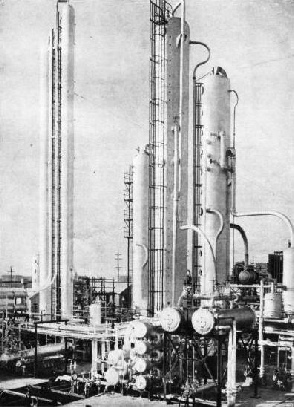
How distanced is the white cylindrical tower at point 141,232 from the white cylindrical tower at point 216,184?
4.89 meters

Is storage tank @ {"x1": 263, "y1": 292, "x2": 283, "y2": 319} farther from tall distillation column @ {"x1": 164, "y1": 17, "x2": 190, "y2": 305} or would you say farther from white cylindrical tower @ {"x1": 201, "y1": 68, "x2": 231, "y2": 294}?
tall distillation column @ {"x1": 164, "y1": 17, "x2": 190, "y2": 305}

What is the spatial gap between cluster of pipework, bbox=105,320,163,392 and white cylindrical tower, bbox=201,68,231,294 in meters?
4.88

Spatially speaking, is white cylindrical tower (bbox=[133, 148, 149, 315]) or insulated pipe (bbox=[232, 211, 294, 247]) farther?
white cylindrical tower (bbox=[133, 148, 149, 315])

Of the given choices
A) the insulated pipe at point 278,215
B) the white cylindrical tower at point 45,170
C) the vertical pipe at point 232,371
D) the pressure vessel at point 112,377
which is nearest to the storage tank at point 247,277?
the insulated pipe at point 278,215

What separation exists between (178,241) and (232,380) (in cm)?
1092

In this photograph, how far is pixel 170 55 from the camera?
27609mm

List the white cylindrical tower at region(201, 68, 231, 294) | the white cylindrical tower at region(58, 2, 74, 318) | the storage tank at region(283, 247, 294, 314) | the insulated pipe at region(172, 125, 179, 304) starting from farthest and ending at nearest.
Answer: the white cylindrical tower at region(58, 2, 74, 318), the insulated pipe at region(172, 125, 179, 304), the white cylindrical tower at region(201, 68, 231, 294), the storage tank at region(283, 247, 294, 314)

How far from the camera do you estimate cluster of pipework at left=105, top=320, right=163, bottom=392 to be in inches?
673

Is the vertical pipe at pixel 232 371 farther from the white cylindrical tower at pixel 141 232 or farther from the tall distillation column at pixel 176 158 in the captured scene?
the white cylindrical tower at pixel 141 232

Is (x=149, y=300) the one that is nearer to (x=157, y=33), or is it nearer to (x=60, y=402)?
(x=60, y=402)

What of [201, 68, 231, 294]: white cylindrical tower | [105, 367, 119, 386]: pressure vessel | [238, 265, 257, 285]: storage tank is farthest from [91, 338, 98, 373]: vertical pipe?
[238, 265, 257, 285]: storage tank

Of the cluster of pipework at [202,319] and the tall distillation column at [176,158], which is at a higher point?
the tall distillation column at [176,158]

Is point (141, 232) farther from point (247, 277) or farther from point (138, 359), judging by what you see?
point (138, 359)

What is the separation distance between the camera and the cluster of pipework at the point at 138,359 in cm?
1710
